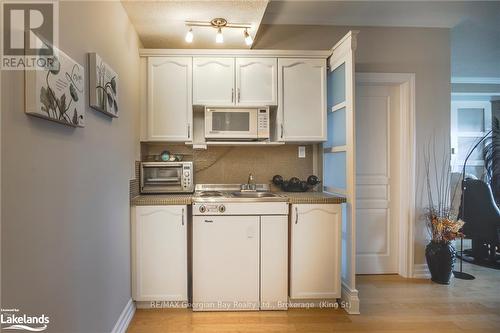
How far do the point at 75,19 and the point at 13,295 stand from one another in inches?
49.3

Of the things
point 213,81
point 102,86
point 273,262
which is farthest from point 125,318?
point 213,81

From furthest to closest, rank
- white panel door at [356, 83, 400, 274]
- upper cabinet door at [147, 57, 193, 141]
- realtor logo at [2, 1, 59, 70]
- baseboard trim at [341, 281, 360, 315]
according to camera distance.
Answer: white panel door at [356, 83, 400, 274]
upper cabinet door at [147, 57, 193, 141]
baseboard trim at [341, 281, 360, 315]
realtor logo at [2, 1, 59, 70]

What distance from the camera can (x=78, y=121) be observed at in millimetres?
1368

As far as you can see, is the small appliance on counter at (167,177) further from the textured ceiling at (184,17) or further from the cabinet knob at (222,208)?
the textured ceiling at (184,17)

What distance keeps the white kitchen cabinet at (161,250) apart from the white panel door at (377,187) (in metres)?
1.93

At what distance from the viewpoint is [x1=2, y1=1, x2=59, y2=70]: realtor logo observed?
0.97 metres

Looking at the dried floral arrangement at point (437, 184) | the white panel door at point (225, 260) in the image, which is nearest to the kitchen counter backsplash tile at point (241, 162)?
the white panel door at point (225, 260)

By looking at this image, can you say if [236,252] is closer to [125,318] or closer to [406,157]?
[125,318]

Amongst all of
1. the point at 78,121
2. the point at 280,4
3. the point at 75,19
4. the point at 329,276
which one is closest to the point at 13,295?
the point at 78,121

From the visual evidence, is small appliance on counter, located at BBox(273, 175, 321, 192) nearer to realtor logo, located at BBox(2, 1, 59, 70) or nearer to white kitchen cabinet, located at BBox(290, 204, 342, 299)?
white kitchen cabinet, located at BBox(290, 204, 342, 299)

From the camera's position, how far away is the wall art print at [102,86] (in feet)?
5.06

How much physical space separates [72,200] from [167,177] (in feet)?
4.48

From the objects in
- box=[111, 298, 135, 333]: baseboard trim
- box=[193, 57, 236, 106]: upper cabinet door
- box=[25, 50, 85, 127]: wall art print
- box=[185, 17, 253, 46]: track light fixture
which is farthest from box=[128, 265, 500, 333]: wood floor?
box=[185, 17, 253, 46]: track light fixture

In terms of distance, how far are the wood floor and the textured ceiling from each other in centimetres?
242
